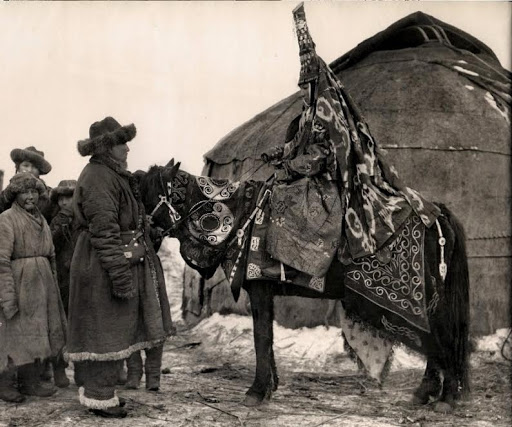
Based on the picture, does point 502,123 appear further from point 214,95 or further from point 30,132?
point 214,95

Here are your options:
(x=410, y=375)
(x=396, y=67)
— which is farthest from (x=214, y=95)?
(x=410, y=375)

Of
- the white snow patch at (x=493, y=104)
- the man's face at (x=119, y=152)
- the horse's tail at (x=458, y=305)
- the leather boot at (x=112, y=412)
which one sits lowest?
the leather boot at (x=112, y=412)

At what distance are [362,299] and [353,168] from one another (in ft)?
3.13

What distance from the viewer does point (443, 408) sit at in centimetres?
418

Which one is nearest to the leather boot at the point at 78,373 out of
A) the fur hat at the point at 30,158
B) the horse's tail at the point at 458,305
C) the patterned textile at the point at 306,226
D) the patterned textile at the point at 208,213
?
the patterned textile at the point at 208,213

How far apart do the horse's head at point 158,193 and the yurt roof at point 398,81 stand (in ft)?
9.86

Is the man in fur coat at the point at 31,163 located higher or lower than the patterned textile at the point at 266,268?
higher

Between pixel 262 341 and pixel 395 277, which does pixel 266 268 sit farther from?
pixel 395 277

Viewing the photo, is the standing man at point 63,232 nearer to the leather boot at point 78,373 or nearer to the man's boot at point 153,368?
the leather boot at point 78,373

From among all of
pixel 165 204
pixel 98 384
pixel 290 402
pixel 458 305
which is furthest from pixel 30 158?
pixel 458 305

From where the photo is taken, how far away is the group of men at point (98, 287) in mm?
3670

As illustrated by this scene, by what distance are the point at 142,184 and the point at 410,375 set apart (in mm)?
2987

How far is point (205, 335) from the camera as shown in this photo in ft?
23.9

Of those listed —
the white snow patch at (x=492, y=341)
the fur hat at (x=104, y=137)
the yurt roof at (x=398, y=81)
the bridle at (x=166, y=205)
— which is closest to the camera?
the fur hat at (x=104, y=137)
